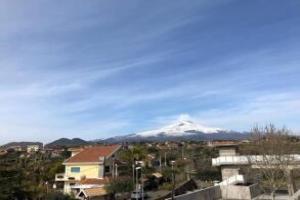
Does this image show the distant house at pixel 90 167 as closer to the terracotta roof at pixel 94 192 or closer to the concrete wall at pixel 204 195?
the terracotta roof at pixel 94 192

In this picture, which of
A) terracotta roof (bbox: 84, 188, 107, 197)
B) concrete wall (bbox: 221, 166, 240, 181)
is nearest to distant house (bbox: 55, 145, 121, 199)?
terracotta roof (bbox: 84, 188, 107, 197)

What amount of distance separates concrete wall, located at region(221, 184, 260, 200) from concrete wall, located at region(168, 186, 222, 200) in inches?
19.2

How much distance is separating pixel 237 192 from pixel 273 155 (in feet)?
13.1

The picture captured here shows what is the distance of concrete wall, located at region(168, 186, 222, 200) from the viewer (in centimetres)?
2286

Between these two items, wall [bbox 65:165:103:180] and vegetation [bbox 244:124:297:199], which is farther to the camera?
wall [bbox 65:165:103:180]

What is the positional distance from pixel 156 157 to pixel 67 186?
3039cm

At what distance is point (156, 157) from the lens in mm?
81375

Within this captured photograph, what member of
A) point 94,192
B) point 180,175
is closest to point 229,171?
point 94,192

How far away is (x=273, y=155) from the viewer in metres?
26.7

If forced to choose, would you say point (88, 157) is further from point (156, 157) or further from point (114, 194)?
point (156, 157)

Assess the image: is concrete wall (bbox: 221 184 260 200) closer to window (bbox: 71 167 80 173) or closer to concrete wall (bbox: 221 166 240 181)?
concrete wall (bbox: 221 166 240 181)

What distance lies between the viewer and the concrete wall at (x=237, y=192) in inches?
1107

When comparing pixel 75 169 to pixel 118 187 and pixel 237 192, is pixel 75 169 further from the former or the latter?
pixel 237 192

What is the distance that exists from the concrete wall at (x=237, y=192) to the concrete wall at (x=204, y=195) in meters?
0.49
